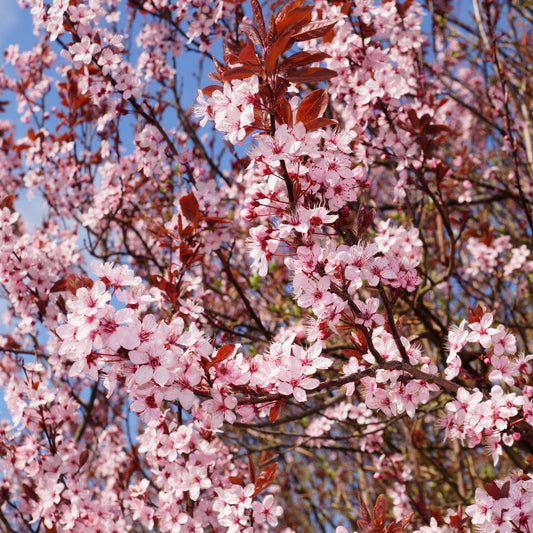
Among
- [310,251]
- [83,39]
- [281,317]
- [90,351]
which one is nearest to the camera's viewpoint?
[90,351]

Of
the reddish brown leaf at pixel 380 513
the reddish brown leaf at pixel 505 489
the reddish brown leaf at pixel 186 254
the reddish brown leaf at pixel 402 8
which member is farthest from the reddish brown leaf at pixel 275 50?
the reddish brown leaf at pixel 402 8

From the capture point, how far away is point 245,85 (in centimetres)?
156

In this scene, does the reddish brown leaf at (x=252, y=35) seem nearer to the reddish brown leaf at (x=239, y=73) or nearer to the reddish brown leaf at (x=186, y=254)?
the reddish brown leaf at (x=239, y=73)

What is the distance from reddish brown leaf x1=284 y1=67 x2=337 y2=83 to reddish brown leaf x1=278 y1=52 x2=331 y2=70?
2cm

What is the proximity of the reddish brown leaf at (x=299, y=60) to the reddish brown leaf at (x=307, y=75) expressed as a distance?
18 mm

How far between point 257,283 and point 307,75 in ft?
8.55

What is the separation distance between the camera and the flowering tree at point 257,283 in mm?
1597

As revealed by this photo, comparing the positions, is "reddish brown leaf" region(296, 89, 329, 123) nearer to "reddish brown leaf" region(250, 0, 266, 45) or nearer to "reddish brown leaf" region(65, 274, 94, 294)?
"reddish brown leaf" region(250, 0, 266, 45)

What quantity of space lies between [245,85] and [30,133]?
154 inches

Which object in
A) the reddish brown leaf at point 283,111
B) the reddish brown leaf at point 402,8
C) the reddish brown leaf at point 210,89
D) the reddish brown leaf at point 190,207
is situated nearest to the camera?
the reddish brown leaf at point 283,111

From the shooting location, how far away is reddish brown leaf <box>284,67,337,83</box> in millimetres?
1587

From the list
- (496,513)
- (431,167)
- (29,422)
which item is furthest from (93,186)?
(496,513)

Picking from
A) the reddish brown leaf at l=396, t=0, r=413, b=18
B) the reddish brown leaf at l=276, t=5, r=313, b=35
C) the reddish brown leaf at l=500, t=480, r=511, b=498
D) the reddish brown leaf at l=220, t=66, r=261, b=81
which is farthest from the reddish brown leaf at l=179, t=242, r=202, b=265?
the reddish brown leaf at l=396, t=0, r=413, b=18

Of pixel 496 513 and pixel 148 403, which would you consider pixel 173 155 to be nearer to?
pixel 148 403
